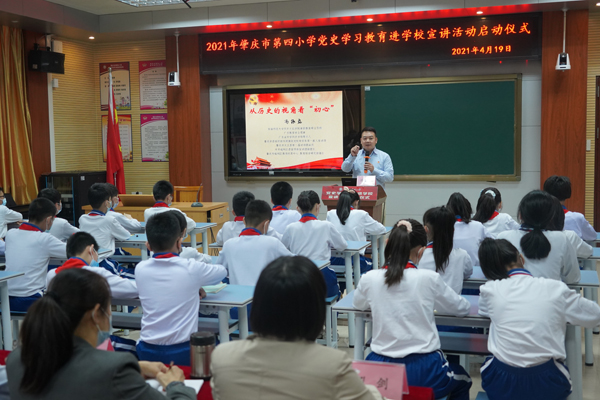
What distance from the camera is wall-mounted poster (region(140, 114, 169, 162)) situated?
29.9ft

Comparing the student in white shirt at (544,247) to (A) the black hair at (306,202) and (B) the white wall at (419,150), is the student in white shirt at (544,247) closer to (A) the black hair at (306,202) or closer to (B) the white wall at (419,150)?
(A) the black hair at (306,202)

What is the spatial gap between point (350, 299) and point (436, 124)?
533 cm

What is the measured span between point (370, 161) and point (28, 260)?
4.01 m

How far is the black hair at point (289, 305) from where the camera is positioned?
1.41 metres

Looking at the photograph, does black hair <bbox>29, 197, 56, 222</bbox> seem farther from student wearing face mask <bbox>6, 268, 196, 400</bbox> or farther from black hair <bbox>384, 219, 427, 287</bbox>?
student wearing face mask <bbox>6, 268, 196, 400</bbox>

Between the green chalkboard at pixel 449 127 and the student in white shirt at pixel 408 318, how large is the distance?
5.51 m

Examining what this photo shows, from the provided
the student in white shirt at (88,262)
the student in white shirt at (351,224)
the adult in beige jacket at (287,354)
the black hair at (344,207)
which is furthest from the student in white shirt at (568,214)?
the adult in beige jacket at (287,354)

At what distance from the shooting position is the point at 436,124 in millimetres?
7855

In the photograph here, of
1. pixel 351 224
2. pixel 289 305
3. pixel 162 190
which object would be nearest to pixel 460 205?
pixel 351 224

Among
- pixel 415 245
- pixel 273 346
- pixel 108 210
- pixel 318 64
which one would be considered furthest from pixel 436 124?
pixel 273 346

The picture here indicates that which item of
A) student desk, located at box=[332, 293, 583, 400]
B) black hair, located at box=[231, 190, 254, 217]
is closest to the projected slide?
black hair, located at box=[231, 190, 254, 217]

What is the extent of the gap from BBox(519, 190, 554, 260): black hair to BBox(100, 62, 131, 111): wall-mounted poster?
7.29 m

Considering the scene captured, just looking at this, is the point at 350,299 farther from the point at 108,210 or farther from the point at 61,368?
the point at 108,210

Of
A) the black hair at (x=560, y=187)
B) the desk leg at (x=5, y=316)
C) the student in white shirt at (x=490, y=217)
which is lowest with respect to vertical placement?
the desk leg at (x=5, y=316)
